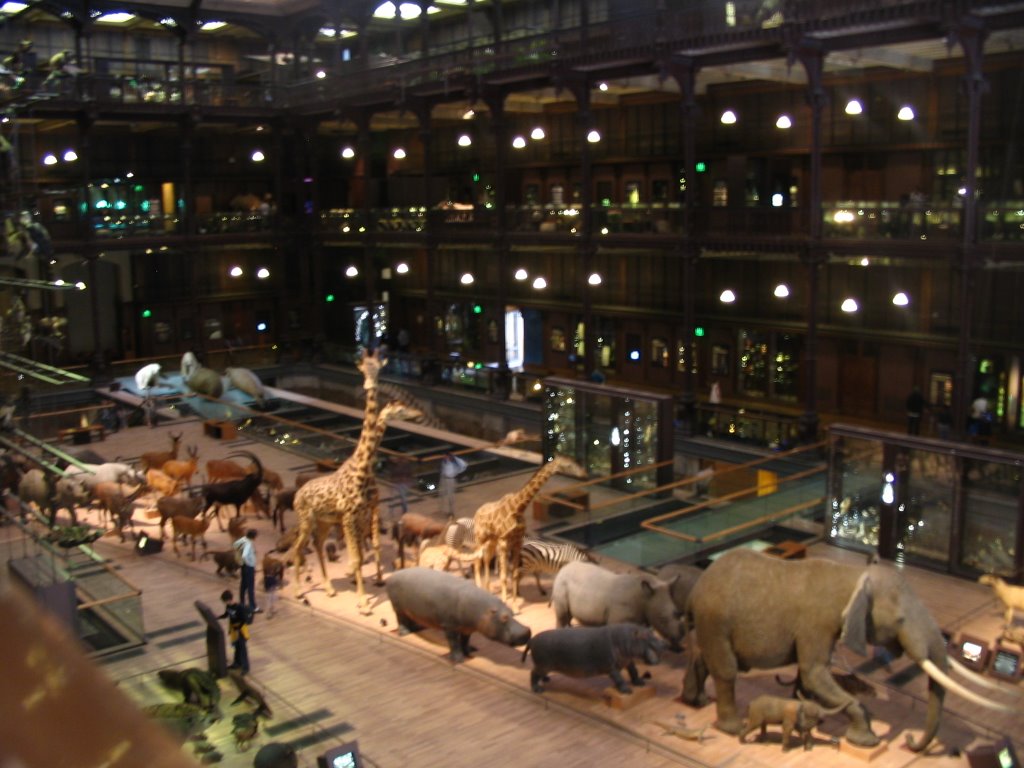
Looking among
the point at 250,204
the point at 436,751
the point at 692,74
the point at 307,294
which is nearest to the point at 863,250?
the point at 692,74

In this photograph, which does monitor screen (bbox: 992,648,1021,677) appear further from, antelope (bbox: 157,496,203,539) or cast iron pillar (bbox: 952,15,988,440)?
antelope (bbox: 157,496,203,539)

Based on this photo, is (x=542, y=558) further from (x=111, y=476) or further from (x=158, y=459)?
(x=158, y=459)

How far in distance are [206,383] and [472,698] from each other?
22.2 meters

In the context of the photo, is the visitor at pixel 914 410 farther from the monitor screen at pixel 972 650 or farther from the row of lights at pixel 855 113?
the monitor screen at pixel 972 650

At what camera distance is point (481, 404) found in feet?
103

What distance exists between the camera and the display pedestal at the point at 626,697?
39.9 feet

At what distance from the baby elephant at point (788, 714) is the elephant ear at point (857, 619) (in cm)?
66

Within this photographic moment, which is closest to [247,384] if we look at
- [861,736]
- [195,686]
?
[195,686]

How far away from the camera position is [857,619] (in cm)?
1098

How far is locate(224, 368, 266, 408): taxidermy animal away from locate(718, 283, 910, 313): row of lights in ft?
46.3

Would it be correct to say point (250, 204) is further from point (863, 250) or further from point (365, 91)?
point (863, 250)

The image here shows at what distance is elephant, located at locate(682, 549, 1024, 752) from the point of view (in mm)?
10984

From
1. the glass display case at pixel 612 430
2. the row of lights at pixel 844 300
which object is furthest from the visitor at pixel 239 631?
the row of lights at pixel 844 300

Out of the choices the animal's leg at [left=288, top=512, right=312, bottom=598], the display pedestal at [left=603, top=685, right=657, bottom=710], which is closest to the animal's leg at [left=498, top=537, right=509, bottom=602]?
the animal's leg at [left=288, top=512, right=312, bottom=598]
